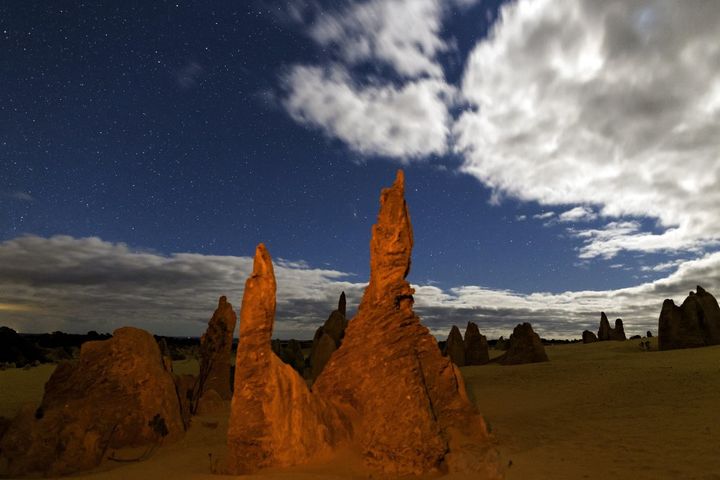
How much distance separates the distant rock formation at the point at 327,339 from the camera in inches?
1110

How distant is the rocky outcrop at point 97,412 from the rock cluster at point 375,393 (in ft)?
15.7

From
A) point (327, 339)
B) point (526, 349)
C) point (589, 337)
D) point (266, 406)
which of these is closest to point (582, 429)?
point (266, 406)

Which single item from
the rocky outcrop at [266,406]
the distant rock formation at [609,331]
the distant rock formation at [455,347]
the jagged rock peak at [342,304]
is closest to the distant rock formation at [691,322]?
the distant rock formation at [455,347]

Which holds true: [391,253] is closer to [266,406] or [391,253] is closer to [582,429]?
[266,406]

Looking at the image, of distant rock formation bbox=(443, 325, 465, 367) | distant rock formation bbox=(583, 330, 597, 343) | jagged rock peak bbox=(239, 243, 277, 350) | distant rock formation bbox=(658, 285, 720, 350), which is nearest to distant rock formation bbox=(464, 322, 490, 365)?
distant rock formation bbox=(443, 325, 465, 367)

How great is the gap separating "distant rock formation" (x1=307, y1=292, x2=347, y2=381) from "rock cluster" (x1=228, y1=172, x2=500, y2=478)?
16.4 meters

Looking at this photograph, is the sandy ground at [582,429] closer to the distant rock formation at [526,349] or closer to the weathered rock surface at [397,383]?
the weathered rock surface at [397,383]

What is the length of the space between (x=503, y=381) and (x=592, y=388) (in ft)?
18.2

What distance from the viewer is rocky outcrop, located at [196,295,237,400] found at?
65.3 ft

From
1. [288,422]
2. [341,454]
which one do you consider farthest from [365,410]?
[288,422]

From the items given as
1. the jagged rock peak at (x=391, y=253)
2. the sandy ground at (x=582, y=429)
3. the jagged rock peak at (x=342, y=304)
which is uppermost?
the jagged rock peak at (x=342, y=304)

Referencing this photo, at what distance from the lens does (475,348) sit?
39.8m

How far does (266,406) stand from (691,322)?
124 ft

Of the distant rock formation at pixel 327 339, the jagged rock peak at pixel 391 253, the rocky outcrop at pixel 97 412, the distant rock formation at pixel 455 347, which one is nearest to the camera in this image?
the rocky outcrop at pixel 97 412
